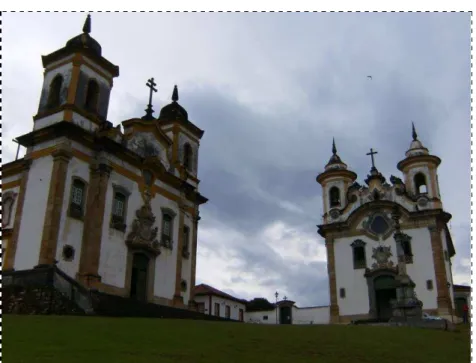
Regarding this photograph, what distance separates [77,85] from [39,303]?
9.83 meters

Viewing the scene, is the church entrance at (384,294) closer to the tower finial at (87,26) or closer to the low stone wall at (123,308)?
the low stone wall at (123,308)

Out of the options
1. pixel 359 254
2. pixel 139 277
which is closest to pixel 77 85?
pixel 139 277

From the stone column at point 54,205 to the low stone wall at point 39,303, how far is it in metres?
1.39

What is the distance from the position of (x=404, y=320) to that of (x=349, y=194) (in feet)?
60.5

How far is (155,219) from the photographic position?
24.2 m

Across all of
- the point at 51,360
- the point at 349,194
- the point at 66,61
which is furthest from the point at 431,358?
the point at 349,194

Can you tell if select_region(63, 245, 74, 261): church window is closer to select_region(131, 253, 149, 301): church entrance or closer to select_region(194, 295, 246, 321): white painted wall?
select_region(131, 253, 149, 301): church entrance

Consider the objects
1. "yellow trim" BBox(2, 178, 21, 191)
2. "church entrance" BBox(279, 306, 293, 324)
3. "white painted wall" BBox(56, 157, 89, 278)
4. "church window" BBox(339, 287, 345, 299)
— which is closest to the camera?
"white painted wall" BBox(56, 157, 89, 278)

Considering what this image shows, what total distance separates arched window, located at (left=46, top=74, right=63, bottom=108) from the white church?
0.05m

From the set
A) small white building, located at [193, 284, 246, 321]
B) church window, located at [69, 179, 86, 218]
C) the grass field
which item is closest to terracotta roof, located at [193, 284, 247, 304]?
small white building, located at [193, 284, 246, 321]

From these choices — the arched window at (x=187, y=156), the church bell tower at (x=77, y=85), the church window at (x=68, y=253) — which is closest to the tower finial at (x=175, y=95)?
the arched window at (x=187, y=156)

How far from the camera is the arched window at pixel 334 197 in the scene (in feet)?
119

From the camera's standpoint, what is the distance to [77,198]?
20.5 metres

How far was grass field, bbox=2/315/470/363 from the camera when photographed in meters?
7.80
